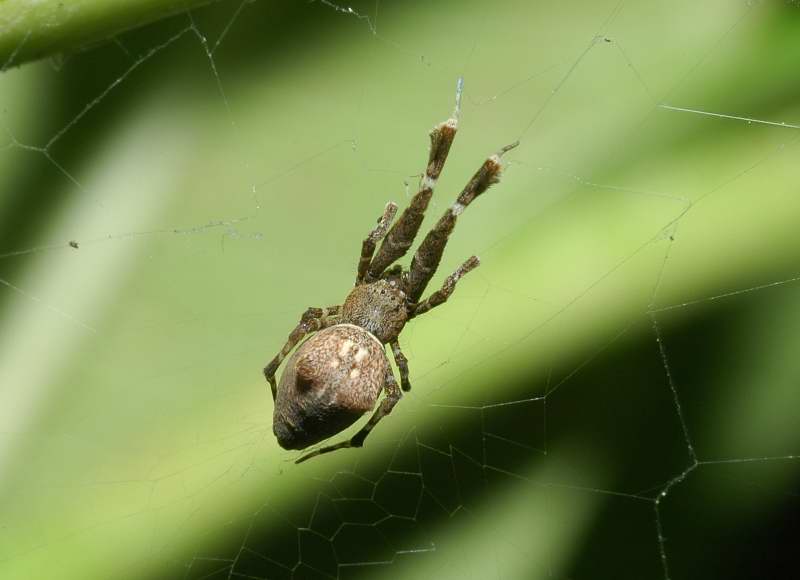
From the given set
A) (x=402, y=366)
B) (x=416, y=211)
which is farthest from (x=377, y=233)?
(x=402, y=366)

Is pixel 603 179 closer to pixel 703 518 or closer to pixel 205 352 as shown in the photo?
pixel 703 518

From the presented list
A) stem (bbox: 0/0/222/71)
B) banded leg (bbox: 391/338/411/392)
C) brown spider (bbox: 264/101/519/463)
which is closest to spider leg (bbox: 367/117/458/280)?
brown spider (bbox: 264/101/519/463)

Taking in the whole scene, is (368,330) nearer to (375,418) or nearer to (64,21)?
(375,418)

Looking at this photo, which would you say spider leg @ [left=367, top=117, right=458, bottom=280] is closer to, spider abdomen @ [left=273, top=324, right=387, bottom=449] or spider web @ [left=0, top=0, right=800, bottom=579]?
spider web @ [left=0, top=0, right=800, bottom=579]

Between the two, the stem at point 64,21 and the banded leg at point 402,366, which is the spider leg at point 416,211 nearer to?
the banded leg at point 402,366

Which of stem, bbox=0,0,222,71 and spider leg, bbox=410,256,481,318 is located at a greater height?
stem, bbox=0,0,222,71

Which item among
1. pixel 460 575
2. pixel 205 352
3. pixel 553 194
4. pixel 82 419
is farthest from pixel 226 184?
pixel 460 575
